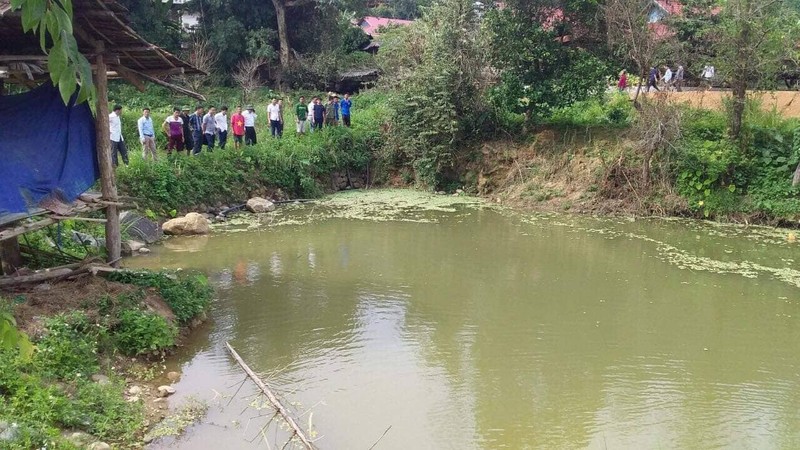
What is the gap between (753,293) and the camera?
972 centimetres

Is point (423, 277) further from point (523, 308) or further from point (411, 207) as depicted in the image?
point (411, 207)

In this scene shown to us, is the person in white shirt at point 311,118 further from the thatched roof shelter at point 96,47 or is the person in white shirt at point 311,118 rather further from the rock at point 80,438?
the rock at point 80,438

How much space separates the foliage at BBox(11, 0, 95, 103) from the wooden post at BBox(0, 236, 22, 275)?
686 centimetres

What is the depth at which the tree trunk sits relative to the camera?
84.4ft

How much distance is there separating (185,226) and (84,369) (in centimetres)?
714

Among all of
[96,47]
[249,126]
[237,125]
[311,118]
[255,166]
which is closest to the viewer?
[96,47]

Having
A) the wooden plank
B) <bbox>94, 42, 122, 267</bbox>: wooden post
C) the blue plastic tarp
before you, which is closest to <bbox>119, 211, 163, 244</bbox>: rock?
<bbox>94, 42, 122, 267</bbox>: wooden post

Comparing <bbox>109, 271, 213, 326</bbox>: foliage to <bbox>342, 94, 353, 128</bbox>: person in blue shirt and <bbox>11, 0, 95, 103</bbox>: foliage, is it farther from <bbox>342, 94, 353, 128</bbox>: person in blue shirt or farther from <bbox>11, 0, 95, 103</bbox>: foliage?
<bbox>342, 94, 353, 128</bbox>: person in blue shirt

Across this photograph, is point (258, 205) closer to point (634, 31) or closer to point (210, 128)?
point (210, 128)

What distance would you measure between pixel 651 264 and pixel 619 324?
10.9ft

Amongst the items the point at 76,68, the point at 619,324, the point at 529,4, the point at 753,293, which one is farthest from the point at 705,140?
the point at 76,68

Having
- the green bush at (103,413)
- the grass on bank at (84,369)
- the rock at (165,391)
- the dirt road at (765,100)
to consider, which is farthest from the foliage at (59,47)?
the dirt road at (765,100)

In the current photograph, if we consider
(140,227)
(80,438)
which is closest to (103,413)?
(80,438)

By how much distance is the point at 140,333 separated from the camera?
6863mm
